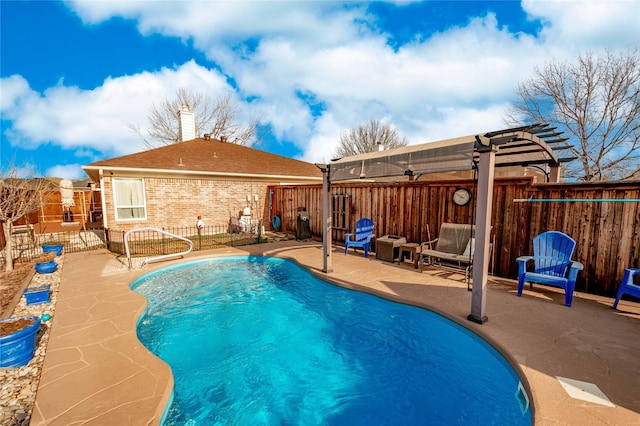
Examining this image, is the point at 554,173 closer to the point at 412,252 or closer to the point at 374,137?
the point at 412,252

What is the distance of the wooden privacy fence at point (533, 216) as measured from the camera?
4.88m

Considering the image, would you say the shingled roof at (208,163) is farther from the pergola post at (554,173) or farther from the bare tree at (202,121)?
the pergola post at (554,173)

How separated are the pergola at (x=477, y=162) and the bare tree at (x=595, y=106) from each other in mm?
11929

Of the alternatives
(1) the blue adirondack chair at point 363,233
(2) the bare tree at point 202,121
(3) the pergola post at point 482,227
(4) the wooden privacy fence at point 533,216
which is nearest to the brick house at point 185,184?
(1) the blue adirondack chair at point 363,233

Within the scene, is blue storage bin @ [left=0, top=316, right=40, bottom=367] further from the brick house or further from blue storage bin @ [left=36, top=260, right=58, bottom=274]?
the brick house

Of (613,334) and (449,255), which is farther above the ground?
(449,255)

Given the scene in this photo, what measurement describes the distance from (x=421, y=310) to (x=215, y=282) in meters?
4.92

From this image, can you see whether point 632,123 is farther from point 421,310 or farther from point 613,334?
point 421,310

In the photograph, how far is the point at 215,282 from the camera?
6.98 m

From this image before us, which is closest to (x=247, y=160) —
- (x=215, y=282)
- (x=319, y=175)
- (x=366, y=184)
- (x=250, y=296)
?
(x=319, y=175)

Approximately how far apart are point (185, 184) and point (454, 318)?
38.1 ft

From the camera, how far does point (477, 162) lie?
475 centimetres

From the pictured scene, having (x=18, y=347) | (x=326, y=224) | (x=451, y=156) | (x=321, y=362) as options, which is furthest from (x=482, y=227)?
(x=18, y=347)

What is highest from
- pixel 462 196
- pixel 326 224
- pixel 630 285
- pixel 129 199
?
pixel 462 196
